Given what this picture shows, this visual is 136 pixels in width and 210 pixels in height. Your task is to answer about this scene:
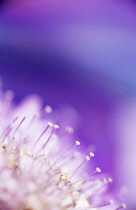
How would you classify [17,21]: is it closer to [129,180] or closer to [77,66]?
[77,66]

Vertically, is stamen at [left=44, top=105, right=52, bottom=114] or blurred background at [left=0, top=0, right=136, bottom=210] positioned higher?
blurred background at [left=0, top=0, right=136, bottom=210]

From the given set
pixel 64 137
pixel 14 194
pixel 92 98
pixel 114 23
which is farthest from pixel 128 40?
pixel 14 194

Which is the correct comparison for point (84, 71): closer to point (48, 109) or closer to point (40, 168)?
point (48, 109)

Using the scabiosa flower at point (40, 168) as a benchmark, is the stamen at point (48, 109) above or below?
above

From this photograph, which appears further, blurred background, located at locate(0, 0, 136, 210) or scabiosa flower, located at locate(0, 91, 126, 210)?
blurred background, located at locate(0, 0, 136, 210)

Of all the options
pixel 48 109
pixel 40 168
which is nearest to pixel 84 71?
pixel 48 109

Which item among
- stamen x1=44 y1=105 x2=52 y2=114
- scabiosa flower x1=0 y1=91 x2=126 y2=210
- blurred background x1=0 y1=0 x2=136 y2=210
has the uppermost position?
blurred background x1=0 y1=0 x2=136 y2=210
